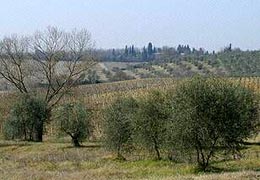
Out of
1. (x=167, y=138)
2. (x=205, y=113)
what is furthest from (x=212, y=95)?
(x=167, y=138)

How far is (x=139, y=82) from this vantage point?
123312mm

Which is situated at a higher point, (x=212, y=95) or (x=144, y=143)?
(x=212, y=95)

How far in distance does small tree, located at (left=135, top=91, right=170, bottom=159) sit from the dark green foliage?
2468 centimetres

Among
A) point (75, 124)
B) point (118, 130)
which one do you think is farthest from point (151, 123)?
point (75, 124)

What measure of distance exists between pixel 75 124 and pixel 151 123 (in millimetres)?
15868

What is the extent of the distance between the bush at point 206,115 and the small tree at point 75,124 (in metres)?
23.1

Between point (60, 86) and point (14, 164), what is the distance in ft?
96.3

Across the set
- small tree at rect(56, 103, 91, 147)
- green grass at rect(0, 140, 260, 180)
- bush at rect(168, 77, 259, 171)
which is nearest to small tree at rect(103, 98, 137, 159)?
green grass at rect(0, 140, 260, 180)

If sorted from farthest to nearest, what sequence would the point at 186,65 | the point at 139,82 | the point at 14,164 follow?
the point at 186,65 → the point at 139,82 → the point at 14,164

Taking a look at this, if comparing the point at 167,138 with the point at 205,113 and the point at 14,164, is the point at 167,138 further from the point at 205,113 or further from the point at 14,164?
the point at 14,164

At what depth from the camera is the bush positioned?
27.7 metres

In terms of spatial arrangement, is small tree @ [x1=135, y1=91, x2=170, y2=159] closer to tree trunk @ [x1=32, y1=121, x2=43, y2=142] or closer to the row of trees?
the row of trees

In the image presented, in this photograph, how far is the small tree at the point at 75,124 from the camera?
50531mm

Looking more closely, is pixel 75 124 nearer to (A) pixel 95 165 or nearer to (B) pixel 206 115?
(A) pixel 95 165
